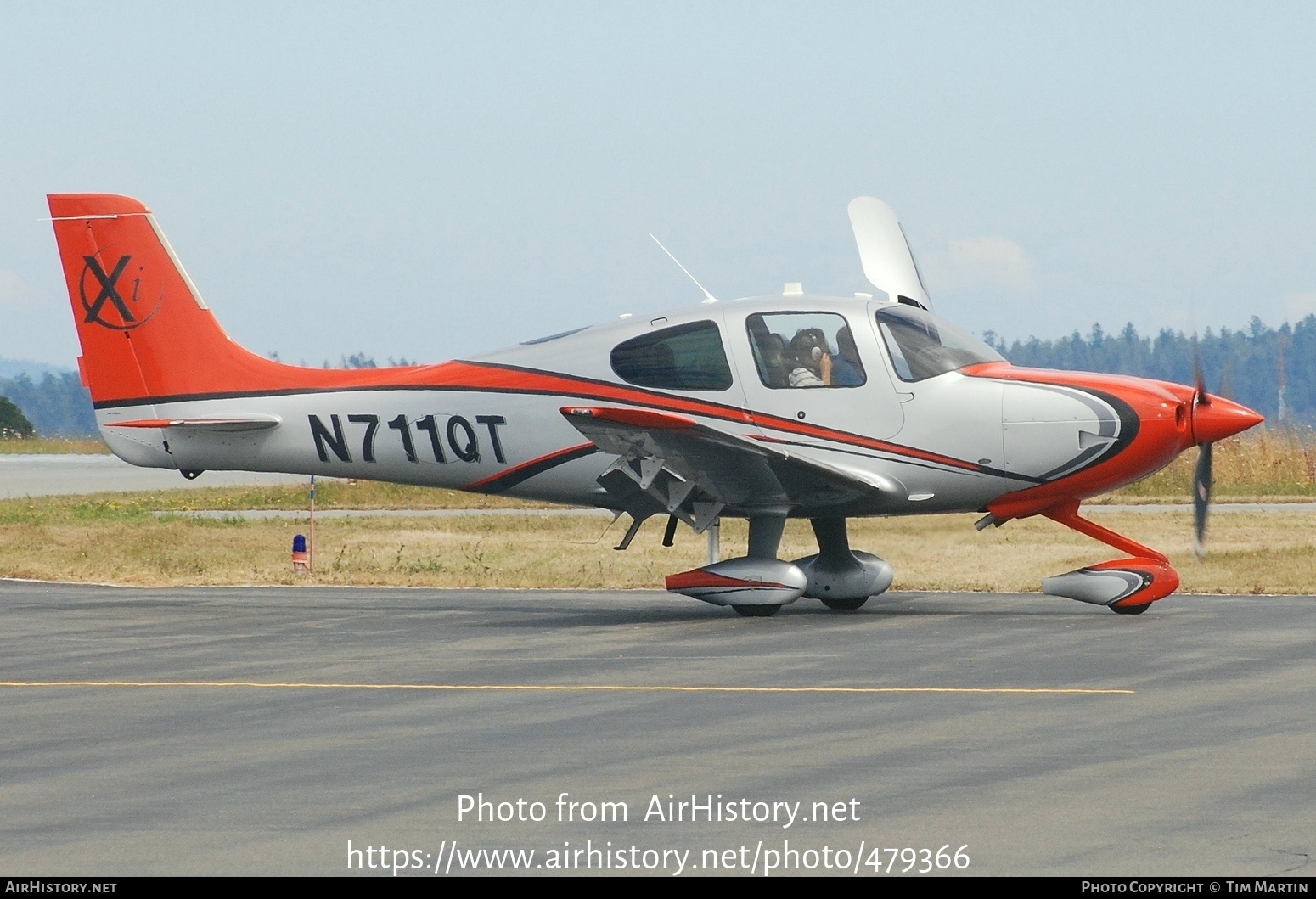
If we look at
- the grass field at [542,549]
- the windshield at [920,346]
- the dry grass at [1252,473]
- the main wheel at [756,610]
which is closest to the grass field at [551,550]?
the grass field at [542,549]

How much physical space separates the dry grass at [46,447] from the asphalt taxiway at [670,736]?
64543 mm

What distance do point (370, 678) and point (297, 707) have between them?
4.59ft

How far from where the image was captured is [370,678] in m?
11.8

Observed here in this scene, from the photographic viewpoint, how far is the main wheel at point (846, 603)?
1627 centimetres

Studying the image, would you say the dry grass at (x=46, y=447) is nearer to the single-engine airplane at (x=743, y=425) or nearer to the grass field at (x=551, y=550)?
the grass field at (x=551, y=550)

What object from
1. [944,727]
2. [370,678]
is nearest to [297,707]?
[370,678]

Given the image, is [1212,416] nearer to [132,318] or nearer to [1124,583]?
[1124,583]

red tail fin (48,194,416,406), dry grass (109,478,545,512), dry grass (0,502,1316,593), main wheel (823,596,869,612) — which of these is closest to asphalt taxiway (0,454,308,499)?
dry grass (109,478,545,512)

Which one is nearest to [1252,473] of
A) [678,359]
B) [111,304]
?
[678,359]

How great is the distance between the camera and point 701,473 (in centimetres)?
1515

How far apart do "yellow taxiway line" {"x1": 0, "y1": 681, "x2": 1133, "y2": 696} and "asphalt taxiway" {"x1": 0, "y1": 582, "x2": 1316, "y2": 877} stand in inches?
1.8

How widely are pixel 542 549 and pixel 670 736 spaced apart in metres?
14.6

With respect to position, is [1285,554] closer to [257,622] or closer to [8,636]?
[257,622]

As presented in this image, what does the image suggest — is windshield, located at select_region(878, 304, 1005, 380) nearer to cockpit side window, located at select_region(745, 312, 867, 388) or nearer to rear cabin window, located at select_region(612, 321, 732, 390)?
cockpit side window, located at select_region(745, 312, 867, 388)
